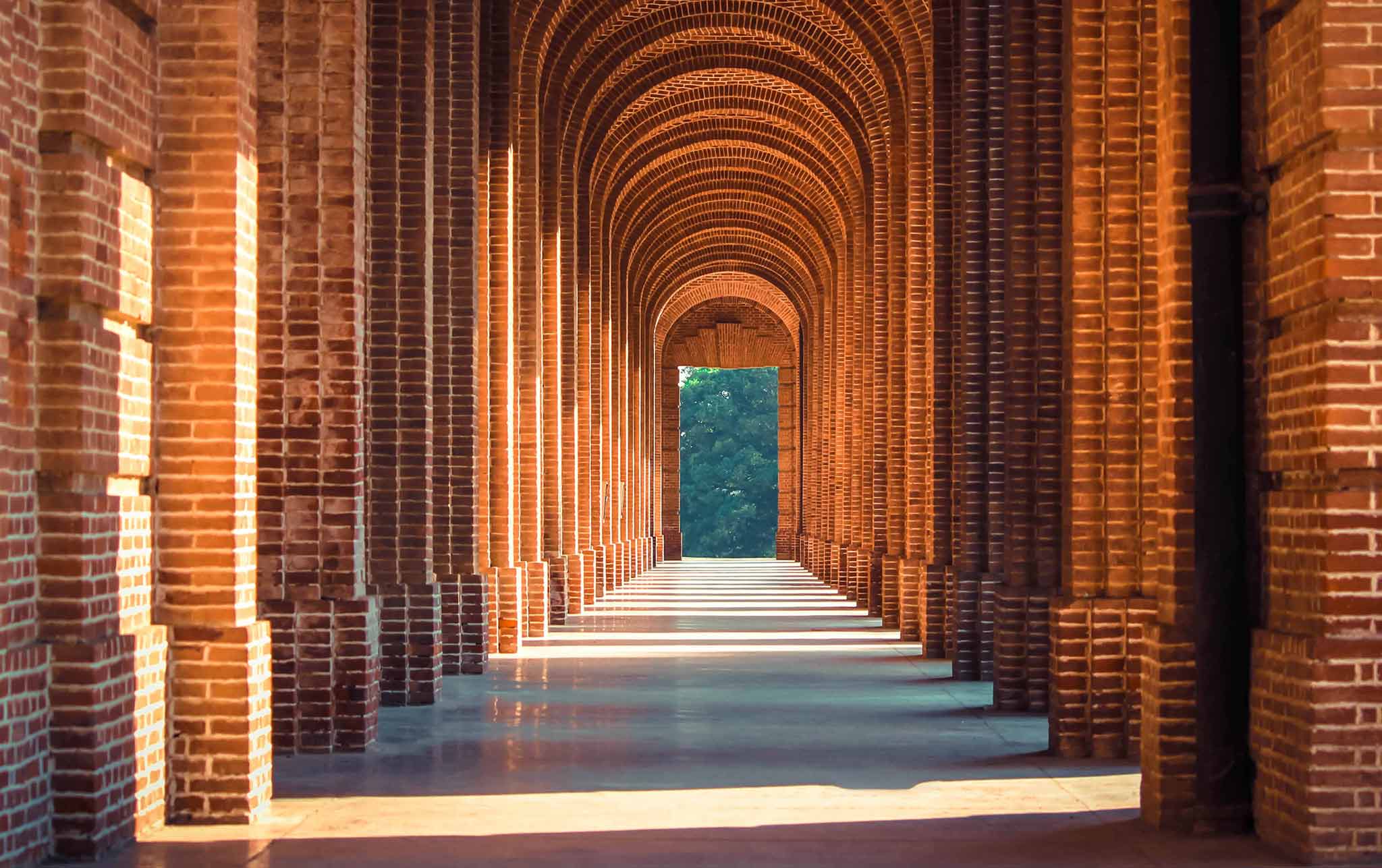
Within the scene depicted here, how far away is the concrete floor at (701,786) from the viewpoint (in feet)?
25.3

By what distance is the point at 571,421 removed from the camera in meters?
25.2

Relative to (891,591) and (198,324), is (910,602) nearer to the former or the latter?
(891,591)

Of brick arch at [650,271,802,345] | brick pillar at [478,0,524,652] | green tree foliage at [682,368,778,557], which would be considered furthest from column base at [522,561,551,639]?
green tree foliage at [682,368,778,557]

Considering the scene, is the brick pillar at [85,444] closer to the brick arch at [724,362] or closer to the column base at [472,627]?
the column base at [472,627]

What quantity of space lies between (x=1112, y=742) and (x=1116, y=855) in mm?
3154

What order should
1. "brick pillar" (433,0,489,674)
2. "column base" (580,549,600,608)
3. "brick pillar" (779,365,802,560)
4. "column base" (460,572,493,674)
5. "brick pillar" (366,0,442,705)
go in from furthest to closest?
"brick pillar" (779,365,802,560)
"column base" (580,549,600,608)
"column base" (460,572,493,674)
"brick pillar" (433,0,489,674)
"brick pillar" (366,0,442,705)

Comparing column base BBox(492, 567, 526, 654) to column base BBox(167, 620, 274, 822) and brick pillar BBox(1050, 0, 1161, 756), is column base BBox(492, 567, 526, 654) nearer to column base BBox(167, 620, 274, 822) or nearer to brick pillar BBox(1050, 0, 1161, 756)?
brick pillar BBox(1050, 0, 1161, 756)

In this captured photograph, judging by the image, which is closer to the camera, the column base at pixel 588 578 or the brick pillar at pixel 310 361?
the brick pillar at pixel 310 361

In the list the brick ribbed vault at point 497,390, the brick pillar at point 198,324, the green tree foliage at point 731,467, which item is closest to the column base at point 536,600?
the brick ribbed vault at point 497,390

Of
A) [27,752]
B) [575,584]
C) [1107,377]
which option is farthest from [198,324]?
[575,584]

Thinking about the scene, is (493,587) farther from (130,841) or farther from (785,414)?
(785,414)

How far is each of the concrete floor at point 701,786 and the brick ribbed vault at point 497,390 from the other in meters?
0.42

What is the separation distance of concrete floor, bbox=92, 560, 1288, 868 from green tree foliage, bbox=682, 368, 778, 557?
68416 mm

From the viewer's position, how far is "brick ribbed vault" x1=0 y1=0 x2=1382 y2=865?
24.0 feet
